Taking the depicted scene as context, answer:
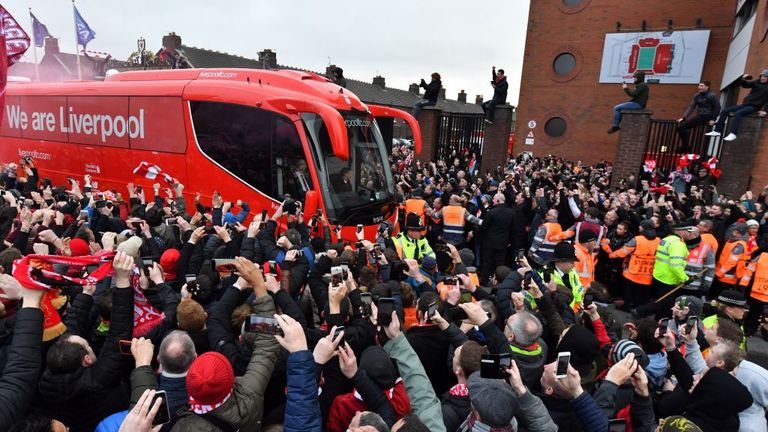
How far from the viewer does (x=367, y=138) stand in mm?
7473

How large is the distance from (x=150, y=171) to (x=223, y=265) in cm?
543

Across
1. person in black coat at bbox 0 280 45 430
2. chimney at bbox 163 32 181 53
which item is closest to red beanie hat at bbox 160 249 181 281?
person in black coat at bbox 0 280 45 430

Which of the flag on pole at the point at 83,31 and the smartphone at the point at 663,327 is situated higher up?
the flag on pole at the point at 83,31

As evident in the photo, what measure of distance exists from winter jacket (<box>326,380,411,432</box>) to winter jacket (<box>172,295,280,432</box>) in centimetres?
45

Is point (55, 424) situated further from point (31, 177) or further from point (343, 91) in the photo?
point (31, 177)

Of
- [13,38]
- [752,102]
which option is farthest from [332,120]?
[752,102]

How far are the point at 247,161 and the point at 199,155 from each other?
1071 millimetres

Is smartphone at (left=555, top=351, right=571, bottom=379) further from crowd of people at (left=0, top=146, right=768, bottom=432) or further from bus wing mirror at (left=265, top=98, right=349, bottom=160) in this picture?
bus wing mirror at (left=265, top=98, right=349, bottom=160)

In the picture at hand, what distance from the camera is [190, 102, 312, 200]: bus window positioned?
6746 mm

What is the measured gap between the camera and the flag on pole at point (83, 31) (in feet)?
48.6

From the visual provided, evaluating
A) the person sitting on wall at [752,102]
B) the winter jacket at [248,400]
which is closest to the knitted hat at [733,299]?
the winter jacket at [248,400]

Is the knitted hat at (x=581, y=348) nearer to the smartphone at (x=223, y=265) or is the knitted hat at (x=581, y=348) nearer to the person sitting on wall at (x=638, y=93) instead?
the smartphone at (x=223, y=265)

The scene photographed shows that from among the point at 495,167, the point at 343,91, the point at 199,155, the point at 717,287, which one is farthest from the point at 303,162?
the point at 495,167

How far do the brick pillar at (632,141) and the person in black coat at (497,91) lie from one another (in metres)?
3.61
